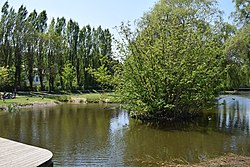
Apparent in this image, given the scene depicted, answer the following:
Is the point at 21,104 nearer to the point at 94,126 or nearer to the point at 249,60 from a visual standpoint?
the point at 94,126

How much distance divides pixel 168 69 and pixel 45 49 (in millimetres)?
34865

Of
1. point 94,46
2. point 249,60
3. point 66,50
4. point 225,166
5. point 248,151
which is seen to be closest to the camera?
point 225,166

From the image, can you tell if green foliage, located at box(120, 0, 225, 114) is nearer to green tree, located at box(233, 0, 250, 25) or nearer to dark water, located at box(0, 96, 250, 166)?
dark water, located at box(0, 96, 250, 166)

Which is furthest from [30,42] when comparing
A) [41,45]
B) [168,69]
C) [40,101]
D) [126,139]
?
[126,139]

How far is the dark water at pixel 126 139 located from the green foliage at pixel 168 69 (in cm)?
173

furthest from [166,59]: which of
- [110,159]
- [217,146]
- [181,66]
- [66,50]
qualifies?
[66,50]

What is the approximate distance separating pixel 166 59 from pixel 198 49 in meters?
2.57

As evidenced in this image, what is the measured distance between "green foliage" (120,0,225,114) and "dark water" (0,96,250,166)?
5.69 feet

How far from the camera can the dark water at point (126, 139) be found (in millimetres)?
10703

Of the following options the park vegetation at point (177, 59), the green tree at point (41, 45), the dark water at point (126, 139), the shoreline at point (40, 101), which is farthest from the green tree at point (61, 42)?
the dark water at point (126, 139)

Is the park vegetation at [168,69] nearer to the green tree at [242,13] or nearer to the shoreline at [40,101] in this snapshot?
the green tree at [242,13]

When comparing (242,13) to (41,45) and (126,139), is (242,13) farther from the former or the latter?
(41,45)

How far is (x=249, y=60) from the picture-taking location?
56.0ft

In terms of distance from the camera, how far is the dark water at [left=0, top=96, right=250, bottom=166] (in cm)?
1070
